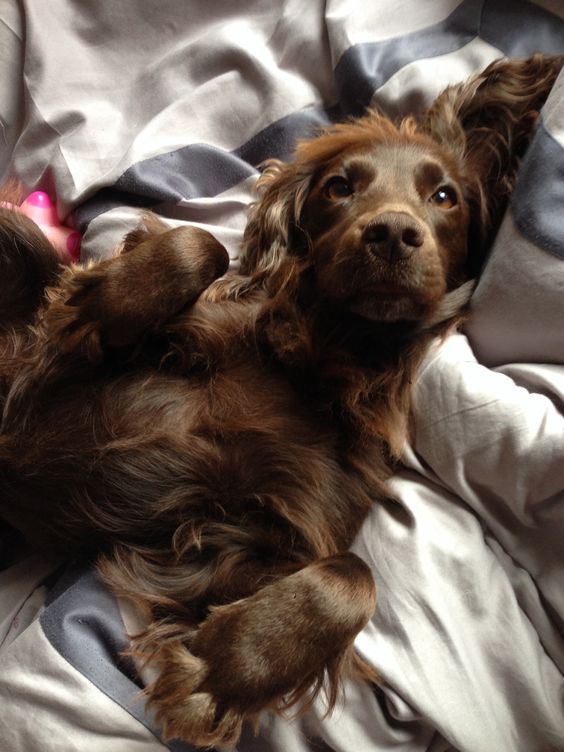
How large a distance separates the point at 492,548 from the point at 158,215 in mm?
1154

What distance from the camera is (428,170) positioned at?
1.60 m

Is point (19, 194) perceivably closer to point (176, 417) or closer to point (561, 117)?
point (176, 417)

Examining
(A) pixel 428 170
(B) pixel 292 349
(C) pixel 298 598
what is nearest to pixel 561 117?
(A) pixel 428 170

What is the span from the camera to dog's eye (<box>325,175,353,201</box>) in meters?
1.62

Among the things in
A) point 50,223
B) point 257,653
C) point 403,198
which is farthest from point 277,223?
point 257,653

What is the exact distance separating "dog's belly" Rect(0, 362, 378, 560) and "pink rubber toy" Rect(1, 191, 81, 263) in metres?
0.65

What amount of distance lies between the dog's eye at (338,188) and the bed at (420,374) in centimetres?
34

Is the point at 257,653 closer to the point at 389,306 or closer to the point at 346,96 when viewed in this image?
the point at 389,306

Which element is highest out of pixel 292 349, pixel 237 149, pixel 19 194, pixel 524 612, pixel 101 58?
pixel 101 58

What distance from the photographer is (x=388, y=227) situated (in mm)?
1343

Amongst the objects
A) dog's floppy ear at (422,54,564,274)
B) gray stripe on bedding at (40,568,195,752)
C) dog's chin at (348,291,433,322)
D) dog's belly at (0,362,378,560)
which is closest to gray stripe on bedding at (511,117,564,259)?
dog's floppy ear at (422,54,564,274)

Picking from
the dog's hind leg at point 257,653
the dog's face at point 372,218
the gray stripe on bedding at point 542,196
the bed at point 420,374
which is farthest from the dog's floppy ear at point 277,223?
the dog's hind leg at point 257,653

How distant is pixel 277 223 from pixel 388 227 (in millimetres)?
393

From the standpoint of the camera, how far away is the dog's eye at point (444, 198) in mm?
1610
